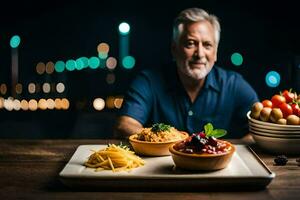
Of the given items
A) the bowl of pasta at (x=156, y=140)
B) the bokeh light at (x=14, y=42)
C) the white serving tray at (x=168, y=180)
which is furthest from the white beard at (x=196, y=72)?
the bokeh light at (x=14, y=42)

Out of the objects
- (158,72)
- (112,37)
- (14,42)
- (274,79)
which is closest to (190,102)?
(158,72)

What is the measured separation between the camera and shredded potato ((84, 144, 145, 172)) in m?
2.22

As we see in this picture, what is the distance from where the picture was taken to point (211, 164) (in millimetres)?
2154

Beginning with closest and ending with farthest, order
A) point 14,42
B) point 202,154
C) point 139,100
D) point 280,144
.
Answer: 1. point 202,154
2. point 280,144
3. point 139,100
4. point 14,42

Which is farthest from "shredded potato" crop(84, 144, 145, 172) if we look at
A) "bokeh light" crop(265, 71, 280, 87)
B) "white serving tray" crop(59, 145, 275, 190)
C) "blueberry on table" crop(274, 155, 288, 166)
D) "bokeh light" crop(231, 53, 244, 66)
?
"bokeh light" crop(231, 53, 244, 66)

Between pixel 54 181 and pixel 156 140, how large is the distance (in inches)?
21.1

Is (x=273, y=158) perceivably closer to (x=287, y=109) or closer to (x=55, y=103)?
(x=287, y=109)

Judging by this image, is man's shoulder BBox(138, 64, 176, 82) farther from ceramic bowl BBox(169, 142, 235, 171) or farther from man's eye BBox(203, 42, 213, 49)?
ceramic bowl BBox(169, 142, 235, 171)

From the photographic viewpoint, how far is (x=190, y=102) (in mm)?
4117

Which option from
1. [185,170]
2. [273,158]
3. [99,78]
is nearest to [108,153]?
[185,170]

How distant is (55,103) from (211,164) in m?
38.9

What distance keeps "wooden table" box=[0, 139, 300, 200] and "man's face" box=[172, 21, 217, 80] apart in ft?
4.47

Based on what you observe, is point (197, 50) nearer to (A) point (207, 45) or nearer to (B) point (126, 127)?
(A) point (207, 45)

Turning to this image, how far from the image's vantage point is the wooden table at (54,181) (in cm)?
200
